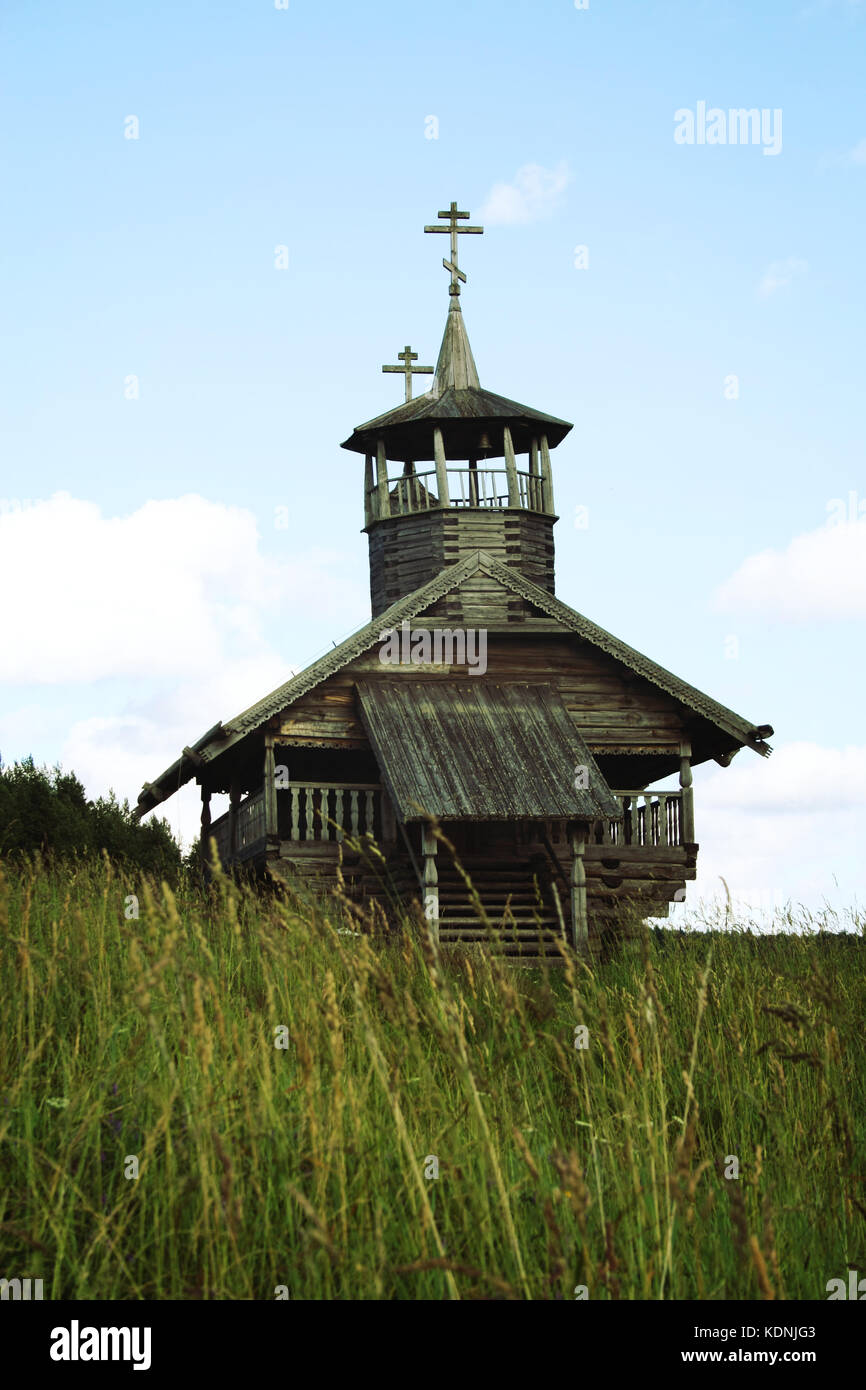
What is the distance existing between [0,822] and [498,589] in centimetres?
1082

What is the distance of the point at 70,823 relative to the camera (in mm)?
27703

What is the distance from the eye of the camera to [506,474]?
83.8ft

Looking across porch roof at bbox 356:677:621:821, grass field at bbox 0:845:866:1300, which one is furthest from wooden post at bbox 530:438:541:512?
grass field at bbox 0:845:866:1300

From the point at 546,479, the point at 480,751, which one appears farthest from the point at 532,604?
the point at 546,479

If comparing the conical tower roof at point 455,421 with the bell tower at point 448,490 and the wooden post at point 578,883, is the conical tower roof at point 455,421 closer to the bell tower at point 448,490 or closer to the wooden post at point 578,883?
the bell tower at point 448,490

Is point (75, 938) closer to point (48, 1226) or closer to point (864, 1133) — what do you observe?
point (48, 1226)

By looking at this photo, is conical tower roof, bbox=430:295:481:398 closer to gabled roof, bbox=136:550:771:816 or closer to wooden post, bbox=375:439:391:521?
wooden post, bbox=375:439:391:521

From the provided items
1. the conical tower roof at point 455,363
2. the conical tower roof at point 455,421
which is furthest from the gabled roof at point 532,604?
the conical tower roof at point 455,363

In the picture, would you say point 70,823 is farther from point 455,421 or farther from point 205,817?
point 455,421

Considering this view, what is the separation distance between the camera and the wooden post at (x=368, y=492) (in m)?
26.4

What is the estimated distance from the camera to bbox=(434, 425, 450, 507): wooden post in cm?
2511

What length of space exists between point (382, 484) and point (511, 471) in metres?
2.41

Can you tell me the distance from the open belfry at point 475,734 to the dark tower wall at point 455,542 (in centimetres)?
4

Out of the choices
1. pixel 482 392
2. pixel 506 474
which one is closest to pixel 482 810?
pixel 506 474
